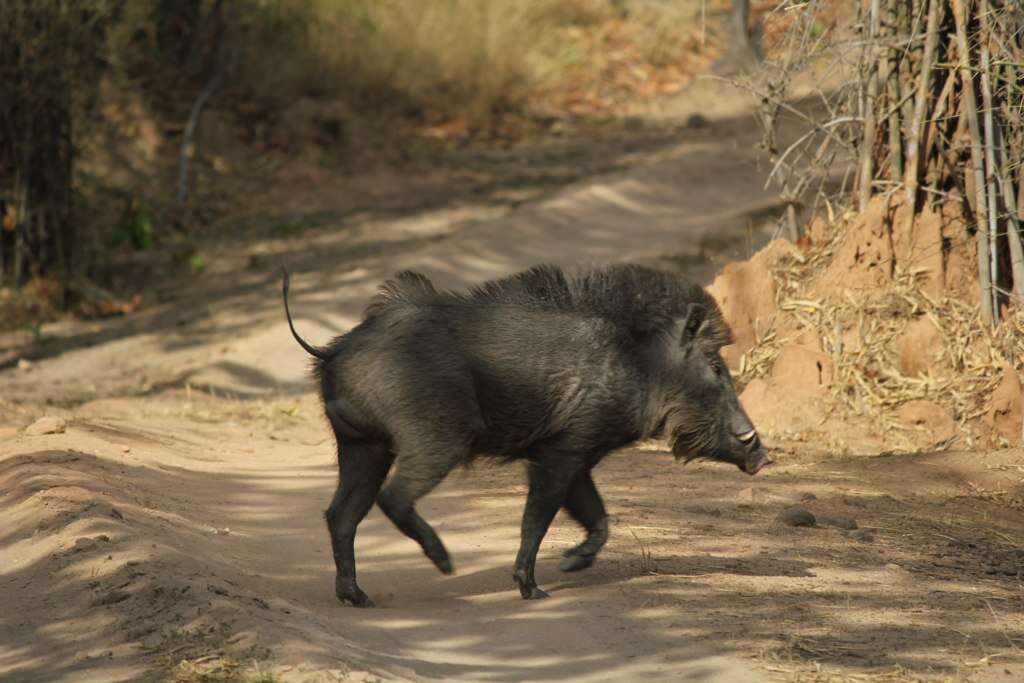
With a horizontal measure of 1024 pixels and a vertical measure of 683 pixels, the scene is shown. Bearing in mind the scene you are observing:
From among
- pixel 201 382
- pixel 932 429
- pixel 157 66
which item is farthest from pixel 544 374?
pixel 157 66

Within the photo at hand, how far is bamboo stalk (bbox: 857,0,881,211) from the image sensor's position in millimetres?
9506

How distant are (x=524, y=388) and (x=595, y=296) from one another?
58 cm

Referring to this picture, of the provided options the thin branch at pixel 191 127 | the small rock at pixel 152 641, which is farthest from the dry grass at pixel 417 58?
the small rock at pixel 152 641

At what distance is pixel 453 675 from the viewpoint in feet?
15.9

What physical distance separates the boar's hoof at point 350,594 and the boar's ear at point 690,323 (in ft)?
6.01

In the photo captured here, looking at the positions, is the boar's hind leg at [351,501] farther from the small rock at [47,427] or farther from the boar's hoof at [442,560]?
the small rock at [47,427]

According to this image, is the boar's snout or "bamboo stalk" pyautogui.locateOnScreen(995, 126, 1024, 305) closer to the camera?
the boar's snout

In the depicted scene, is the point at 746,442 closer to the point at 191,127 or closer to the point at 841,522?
the point at 841,522

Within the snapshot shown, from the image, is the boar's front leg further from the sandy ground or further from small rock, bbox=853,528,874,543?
small rock, bbox=853,528,874,543

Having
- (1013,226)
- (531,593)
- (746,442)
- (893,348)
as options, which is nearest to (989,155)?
(1013,226)

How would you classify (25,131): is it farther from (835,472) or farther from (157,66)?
(835,472)

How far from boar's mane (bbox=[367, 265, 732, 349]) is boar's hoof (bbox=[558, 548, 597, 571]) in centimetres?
105

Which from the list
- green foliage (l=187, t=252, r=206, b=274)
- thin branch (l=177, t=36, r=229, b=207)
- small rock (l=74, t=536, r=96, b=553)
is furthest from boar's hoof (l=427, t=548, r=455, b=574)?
thin branch (l=177, t=36, r=229, b=207)

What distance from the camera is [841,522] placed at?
7121 millimetres
